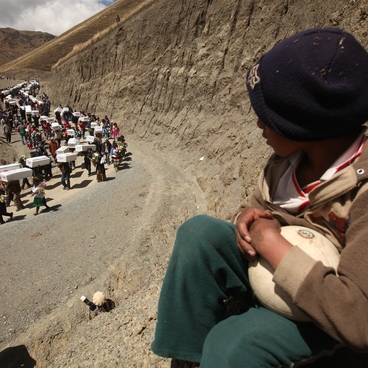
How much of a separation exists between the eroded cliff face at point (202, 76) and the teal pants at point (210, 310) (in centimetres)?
723

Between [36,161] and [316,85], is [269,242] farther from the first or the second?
[36,161]

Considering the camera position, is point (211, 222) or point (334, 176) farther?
point (211, 222)

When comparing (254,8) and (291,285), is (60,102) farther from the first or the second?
(291,285)

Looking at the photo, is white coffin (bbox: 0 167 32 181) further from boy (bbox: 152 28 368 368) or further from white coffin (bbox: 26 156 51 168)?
boy (bbox: 152 28 368 368)

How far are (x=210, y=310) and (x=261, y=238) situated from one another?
1.95 ft

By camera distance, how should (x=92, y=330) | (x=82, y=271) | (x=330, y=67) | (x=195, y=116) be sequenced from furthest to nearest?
(x=195, y=116) → (x=82, y=271) → (x=92, y=330) → (x=330, y=67)

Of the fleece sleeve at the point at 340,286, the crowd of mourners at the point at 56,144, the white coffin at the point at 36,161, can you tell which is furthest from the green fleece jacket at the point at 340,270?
the white coffin at the point at 36,161

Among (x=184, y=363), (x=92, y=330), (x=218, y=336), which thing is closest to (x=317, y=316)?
(x=218, y=336)

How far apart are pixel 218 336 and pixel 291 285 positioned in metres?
0.53

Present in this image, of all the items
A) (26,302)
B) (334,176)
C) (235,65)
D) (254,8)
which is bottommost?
(26,302)

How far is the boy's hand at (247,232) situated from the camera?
1743mm

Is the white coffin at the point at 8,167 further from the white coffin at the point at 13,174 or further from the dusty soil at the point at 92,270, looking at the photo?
the dusty soil at the point at 92,270

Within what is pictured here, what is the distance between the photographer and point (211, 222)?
1954 millimetres

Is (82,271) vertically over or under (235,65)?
under
